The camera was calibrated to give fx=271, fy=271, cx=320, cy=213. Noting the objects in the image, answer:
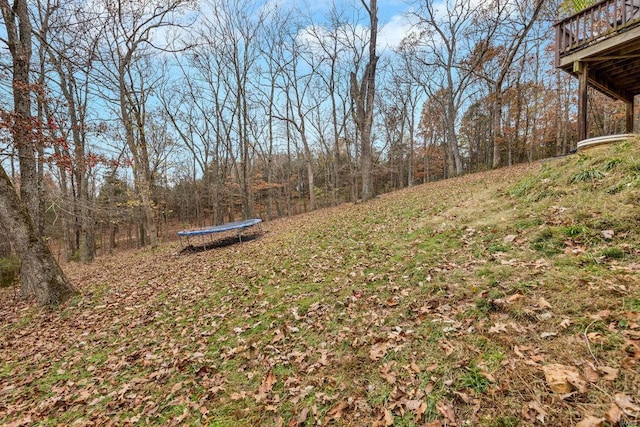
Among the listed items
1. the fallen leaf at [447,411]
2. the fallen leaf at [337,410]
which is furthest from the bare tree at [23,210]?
the fallen leaf at [447,411]

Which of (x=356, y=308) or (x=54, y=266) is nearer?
(x=356, y=308)

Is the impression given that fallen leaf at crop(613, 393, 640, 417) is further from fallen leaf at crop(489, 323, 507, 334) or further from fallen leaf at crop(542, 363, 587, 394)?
fallen leaf at crop(489, 323, 507, 334)

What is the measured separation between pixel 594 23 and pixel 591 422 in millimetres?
8151

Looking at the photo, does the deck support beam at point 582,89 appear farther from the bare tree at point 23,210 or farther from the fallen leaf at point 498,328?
the bare tree at point 23,210

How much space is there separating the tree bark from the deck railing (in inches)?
480

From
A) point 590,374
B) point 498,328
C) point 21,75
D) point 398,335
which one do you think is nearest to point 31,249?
point 21,75

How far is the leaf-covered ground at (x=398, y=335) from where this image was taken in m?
1.98

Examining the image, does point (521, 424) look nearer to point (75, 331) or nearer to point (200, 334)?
point (200, 334)

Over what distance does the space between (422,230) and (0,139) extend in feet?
27.6

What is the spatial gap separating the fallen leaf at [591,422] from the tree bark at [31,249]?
790 cm

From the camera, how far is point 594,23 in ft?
19.3

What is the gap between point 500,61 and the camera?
17.4 metres

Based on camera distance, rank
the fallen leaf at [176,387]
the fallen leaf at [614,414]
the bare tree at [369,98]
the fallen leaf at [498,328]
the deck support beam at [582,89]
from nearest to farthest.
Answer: the fallen leaf at [614,414] < the fallen leaf at [498,328] < the fallen leaf at [176,387] < the deck support beam at [582,89] < the bare tree at [369,98]

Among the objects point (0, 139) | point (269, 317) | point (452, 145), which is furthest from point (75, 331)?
point (452, 145)
